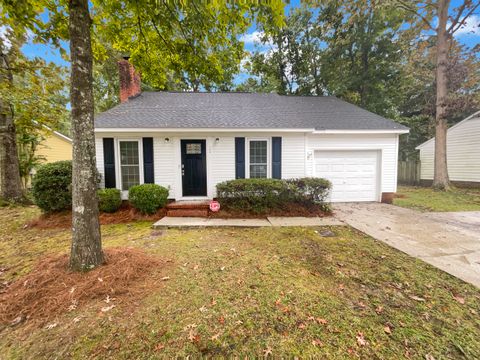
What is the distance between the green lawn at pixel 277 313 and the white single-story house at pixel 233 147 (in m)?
3.70

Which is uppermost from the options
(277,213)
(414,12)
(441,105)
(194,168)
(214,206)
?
(414,12)

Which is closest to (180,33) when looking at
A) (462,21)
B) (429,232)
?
(429,232)

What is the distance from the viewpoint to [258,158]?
7438mm

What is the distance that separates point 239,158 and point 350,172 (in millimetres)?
4578

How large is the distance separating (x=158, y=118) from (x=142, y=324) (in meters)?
6.64

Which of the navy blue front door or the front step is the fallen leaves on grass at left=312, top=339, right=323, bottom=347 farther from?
the navy blue front door

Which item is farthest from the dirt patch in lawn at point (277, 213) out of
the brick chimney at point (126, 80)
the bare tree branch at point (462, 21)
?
the bare tree branch at point (462, 21)

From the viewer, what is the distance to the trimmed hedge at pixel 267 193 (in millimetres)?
6246

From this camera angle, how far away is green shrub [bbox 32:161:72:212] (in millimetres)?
5820

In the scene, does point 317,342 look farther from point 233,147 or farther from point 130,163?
point 130,163

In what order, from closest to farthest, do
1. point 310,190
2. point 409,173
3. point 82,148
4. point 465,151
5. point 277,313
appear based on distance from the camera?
point 277,313 → point 82,148 → point 310,190 → point 465,151 → point 409,173

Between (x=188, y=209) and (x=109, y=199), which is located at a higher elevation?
(x=109, y=199)

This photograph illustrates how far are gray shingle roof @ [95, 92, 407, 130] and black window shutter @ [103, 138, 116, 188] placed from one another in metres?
0.64

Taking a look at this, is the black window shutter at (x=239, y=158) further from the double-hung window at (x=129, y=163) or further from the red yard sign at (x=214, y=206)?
the double-hung window at (x=129, y=163)
